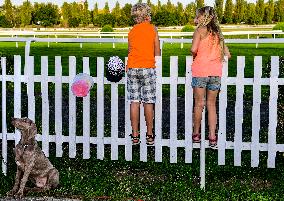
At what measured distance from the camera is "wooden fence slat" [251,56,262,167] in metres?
7.65

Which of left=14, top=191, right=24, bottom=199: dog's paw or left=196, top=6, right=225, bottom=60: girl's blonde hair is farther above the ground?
left=196, top=6, right=225, bottom=60: girl's blonde hair

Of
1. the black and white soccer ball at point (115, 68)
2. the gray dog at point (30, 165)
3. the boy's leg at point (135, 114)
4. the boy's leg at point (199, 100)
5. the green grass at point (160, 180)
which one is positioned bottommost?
the green grass at point (160, 180)

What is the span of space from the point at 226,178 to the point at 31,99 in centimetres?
246

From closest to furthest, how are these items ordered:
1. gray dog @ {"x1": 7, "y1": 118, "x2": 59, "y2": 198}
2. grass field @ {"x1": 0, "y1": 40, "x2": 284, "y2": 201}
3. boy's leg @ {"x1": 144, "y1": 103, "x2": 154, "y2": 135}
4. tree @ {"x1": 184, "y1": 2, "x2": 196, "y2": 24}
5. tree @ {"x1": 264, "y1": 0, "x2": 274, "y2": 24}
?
gray dog @ {"x1": 7, "y1": 118, "x2": 59, "y2": 198}, grass field @ {"x1": 0, "y1": 40, "x2": 284, "y2": 201}, boy's leg @ {"x1": 144, "y1": 103, "x2": 154, "y2": 135}, tree @ {"x1": 264, "y1": 0, "x2": 274, "y2": 24}, tree @ {"x1": 184, "y1": 2, "x2": 196, "y2": 24}

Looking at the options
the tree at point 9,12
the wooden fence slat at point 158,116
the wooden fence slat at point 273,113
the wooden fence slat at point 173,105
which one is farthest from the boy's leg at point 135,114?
the tree at point 9,12

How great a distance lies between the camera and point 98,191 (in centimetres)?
670

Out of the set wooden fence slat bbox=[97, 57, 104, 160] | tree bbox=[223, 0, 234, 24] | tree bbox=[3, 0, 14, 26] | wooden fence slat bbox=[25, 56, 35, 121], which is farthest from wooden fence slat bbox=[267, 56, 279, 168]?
tree bbox=[3, 0, 14, 26]

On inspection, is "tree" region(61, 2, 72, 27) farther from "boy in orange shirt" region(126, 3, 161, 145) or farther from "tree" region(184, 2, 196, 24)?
"boy in orange shirt" region(126, 3, 161, 145)

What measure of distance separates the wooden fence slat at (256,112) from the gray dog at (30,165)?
233 centimetres

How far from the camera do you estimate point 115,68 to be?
25.2ft

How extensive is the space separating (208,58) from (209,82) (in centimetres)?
26

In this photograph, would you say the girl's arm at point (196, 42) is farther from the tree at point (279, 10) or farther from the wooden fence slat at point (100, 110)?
the tree at point (279, 10)

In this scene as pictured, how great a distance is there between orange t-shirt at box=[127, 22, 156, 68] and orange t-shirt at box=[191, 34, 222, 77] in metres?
0.52

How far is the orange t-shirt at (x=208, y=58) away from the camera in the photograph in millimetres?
7160
